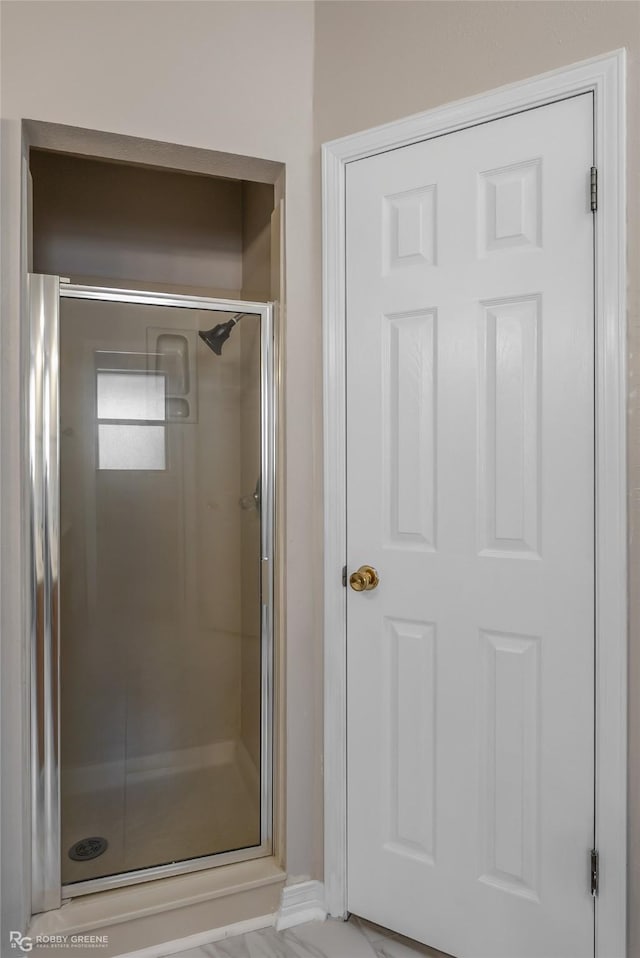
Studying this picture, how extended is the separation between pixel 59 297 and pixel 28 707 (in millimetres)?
1030

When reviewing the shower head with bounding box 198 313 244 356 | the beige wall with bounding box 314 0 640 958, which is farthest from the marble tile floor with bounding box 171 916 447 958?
the shower head with bounding box 198 313 244 356

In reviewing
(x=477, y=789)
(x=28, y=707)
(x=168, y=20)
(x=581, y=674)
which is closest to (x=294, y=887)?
(x=477, y=789)

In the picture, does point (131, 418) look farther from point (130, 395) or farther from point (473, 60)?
point (473, 60)

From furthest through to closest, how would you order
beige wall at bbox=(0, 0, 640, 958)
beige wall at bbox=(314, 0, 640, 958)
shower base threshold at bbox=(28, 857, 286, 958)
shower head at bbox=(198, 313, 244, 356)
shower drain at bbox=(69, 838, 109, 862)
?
shower head at bbox=(198, 313, 244, 356) → shower drain at bbox=(69, 838, 109, 862) → shower base threshold at bbox=(28, 857, 286, 958) → beige wall at bbox=(0, 0, 640, 958) → beige wall at bbox=(314, 0, 640, 958)

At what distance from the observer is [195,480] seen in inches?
73.3

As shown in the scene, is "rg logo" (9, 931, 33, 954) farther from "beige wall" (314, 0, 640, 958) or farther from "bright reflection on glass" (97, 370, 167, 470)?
"beige wall" (314, 0, 640, 958)

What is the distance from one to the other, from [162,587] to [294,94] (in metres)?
1.41

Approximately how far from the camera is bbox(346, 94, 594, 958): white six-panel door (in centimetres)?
141

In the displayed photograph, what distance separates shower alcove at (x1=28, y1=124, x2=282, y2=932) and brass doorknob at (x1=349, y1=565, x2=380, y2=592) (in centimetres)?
30

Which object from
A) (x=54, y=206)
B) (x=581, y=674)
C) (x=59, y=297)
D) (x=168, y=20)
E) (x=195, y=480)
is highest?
(x=168, y=20)

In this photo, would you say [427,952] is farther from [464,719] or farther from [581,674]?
[581,674]

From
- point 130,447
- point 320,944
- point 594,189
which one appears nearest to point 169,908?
point 320,944

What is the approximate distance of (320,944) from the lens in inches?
64.2

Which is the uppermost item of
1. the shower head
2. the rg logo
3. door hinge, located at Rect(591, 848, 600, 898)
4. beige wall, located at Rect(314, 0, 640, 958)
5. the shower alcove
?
beige wall, located at Rect(314, 0, 640, 958)
